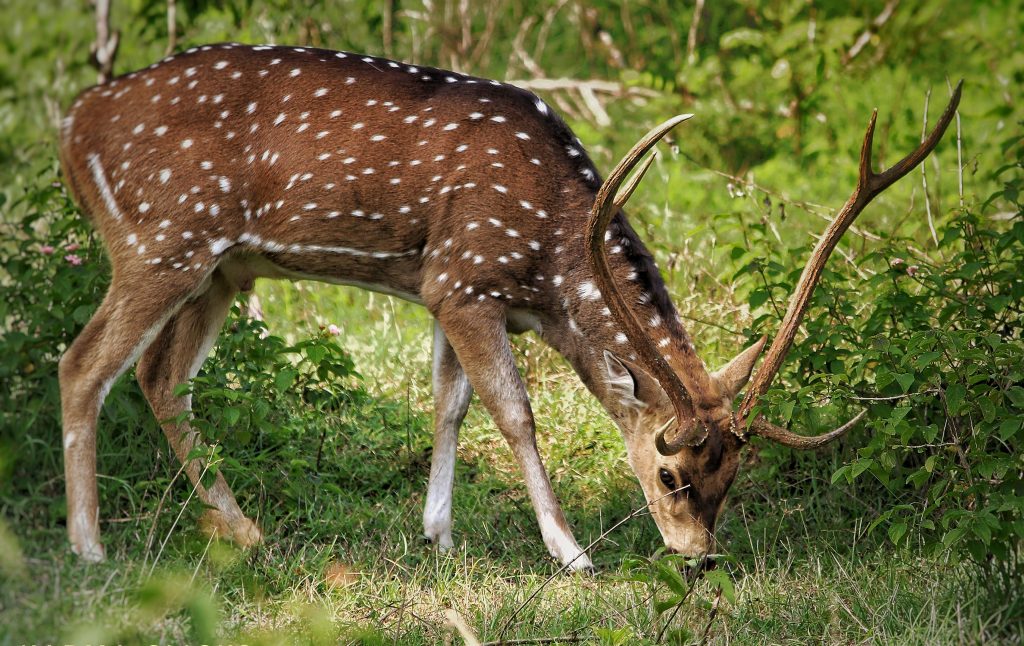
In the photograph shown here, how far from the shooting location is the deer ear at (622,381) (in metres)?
5.18


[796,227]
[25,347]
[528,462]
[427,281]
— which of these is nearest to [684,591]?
[528,462]

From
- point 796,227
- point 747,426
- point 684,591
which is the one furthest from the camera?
point 796,227

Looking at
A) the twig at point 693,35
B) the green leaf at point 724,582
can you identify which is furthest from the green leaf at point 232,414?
the twig at point 693,35

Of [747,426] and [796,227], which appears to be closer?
[747,426]

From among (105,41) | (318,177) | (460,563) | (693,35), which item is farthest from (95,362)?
(693,35)

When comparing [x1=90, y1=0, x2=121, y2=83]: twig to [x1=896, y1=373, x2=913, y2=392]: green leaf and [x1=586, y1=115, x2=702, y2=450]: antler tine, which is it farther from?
[x1=896, y1=373, x2=913, y2=392]: green leaf

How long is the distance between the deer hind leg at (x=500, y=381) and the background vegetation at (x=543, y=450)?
10.8 inches

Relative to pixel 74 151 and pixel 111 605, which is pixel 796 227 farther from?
pixel 111 605

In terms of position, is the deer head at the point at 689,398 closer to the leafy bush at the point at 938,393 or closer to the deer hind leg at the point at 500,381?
the leafy bush at the point at 938,393

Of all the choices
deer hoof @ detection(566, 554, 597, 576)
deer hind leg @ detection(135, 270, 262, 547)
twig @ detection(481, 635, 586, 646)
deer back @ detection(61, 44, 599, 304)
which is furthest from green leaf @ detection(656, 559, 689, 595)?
deer hind leg @ detection(135, 270, 262, 547)

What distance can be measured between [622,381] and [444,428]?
961mm

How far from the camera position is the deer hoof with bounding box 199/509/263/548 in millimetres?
5147

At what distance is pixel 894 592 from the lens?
4.53 meters

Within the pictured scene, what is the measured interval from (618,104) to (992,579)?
669 centimetres
